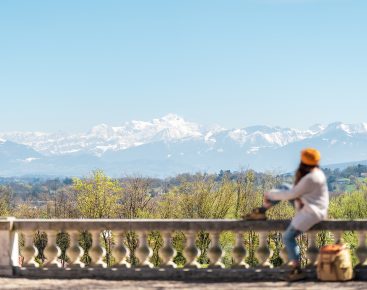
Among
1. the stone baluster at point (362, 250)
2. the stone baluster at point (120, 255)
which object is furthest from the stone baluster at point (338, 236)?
the stone baluster at point (120, 255)

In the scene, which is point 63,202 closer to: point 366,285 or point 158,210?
point 158,210

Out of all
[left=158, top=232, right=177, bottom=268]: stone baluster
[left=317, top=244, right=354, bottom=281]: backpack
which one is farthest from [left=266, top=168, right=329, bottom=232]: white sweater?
[left=158, top=232, right=177, bottom=268]: stone baluster

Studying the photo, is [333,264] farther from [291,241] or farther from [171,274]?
[171,274]

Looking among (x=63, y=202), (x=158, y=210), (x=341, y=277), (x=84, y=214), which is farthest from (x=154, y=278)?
(x=63, y=202)

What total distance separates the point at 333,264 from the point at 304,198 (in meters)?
1.29

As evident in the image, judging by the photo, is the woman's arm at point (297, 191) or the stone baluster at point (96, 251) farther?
the stone baluster at point (96, 251)

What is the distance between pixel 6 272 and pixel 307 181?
612 cm

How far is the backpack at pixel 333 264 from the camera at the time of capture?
1240 cm

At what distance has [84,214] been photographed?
72125 millimetres

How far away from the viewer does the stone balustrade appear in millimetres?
13258

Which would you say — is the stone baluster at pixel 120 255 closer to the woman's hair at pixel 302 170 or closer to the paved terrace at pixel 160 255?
the paved terrace at pixel 160 255

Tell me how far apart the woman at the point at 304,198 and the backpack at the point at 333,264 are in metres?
0.39

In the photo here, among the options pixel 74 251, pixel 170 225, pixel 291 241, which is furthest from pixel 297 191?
pixel 74 251

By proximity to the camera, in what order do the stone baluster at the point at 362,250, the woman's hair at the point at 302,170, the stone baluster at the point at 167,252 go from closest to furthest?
1. the woman's hair at the point at 302,170
2. the stone baluster at the point at 362,250
3. the stone baluster at the point at 167,252
